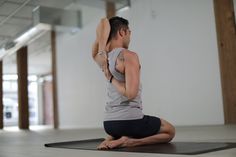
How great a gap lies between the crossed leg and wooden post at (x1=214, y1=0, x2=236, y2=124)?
2937mm

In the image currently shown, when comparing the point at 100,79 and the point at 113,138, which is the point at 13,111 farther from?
the point at 113,138

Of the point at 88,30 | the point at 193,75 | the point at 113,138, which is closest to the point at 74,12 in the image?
the point at 88,30

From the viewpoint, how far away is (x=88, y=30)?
802 centimetres

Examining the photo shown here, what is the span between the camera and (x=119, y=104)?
7.11 feet

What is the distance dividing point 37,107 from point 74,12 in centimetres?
1143

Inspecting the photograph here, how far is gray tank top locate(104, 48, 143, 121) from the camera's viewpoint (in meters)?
2.15

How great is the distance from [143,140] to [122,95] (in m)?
0.35

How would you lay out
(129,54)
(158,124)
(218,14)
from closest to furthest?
(129,54)
(158,124)
(218,14)

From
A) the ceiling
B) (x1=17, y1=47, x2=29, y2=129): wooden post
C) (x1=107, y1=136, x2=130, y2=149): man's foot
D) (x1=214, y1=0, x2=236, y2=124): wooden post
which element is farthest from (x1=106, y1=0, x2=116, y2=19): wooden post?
(x1=107, y1=136, x2=130, y2=149): man's foot

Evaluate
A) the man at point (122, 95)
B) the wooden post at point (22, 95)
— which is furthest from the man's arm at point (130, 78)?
the wooden post at point (22, 95)

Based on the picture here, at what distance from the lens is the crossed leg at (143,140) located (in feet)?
7.09

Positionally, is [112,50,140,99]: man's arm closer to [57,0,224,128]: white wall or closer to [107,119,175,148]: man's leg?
[107,119,175,148]: man's leg

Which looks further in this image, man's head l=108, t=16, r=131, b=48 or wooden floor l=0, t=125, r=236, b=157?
man's head l=108, t=16, r=131, b=48

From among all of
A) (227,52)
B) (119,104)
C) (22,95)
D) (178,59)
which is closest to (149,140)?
(119,104)
